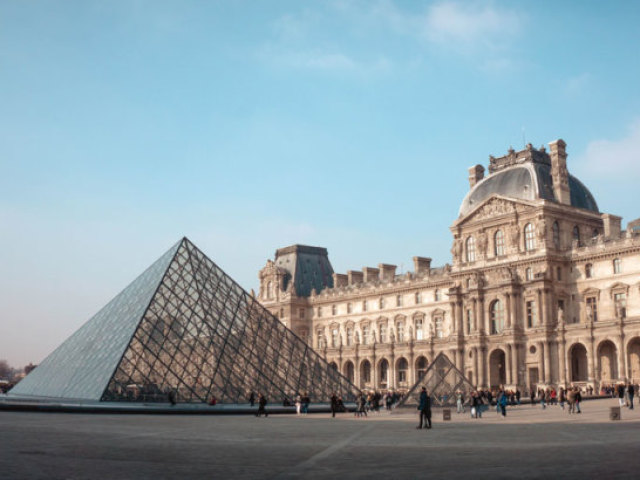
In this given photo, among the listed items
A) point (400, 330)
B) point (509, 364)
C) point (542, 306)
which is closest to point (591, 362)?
point (542, 306)

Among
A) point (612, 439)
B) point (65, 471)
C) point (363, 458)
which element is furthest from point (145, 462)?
point (612, 439)

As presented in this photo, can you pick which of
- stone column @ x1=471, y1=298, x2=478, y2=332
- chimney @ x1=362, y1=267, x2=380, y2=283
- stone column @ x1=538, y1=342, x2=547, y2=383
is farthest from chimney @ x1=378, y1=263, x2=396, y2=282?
stone column @ x1=538, y1=342, x2=547, y2=383

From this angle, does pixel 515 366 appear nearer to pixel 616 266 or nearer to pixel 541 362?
pixel 541 362

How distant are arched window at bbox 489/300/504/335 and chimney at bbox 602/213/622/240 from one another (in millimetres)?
9037

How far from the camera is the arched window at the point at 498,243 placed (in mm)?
57531

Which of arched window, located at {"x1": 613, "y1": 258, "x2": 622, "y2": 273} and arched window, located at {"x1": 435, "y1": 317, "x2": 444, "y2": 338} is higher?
arched window, located at {"x1": 613, "y1": 258, "x2": 622, "y2": 273}

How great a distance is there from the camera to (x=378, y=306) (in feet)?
233

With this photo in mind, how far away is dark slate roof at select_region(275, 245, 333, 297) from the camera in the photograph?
81.9m

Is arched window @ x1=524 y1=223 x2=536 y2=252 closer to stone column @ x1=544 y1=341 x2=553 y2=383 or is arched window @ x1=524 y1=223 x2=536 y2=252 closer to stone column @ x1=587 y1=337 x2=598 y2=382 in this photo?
stone column @ x1=544 y1=341 x2=553 y2=383

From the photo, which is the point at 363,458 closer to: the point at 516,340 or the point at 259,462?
the point at 259,462

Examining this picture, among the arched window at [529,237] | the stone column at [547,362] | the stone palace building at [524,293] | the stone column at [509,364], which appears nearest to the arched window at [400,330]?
the stone palace building at [524,293]

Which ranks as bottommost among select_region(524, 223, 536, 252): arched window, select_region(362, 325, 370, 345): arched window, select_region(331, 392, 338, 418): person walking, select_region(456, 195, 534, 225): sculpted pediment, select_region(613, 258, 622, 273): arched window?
select_region(331, 392, 338, 418): person walking

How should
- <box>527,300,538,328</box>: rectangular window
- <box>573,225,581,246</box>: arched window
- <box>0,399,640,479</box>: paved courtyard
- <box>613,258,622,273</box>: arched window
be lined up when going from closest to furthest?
<box>0,399,640,479</box>: paved courtyard
<box>613,258,622,273</box>: arched window
<box>527,300,538,328</box>: rectangular window
<box>573,225,581,246</box>: arched window

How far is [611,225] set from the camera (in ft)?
180
